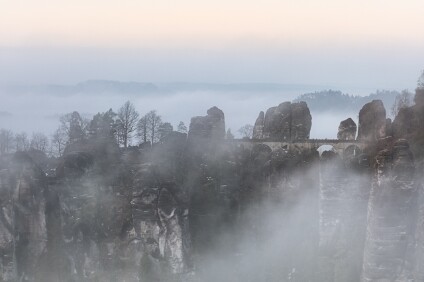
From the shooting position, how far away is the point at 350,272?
146ft

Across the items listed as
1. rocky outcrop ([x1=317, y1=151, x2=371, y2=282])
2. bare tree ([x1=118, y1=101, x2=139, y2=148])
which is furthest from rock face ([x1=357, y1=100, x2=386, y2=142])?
bare tree ([x1=118, y1=101, x2=139, y2=148])

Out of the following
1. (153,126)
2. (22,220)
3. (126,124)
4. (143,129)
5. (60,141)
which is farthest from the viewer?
(60,141)

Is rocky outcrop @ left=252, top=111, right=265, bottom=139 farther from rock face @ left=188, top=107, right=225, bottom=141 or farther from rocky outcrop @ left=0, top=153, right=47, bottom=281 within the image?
rocky outcrop @ left=0, top=153, right=47, bottom=281

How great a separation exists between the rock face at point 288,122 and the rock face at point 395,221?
17131 millimetres

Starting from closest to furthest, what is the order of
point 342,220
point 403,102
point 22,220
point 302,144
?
point 342,220
point 22,220
point 302,144
point 403,102

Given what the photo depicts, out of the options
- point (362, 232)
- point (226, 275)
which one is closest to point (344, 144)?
point (362, 232)

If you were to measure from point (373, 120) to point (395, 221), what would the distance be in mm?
13826

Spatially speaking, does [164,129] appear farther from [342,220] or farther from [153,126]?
[342,220]

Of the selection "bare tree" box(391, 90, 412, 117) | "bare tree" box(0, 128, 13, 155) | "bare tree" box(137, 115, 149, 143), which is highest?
"bare tree" box(391, 90, 412, 117)

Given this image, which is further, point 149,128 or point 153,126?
point 149,128

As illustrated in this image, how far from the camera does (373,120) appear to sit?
173 feet

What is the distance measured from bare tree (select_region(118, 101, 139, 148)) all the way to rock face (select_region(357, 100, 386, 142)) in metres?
26.6

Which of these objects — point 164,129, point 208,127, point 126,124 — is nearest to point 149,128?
point 126,124

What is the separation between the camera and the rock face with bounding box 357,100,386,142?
168 ft
